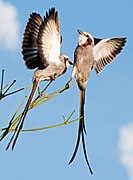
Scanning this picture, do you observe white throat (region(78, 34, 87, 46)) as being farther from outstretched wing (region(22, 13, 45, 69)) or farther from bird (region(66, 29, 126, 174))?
outstretched wing (region(22, 13, 45, 69))

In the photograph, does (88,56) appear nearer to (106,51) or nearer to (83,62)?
(83,62)

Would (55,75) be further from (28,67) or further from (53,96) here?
(53,96)

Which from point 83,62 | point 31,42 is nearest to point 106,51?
point 83,62

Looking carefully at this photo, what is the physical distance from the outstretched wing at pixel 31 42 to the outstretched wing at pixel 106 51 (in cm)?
47

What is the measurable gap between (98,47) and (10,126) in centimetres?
219

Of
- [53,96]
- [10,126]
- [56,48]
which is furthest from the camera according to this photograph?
[56,48]

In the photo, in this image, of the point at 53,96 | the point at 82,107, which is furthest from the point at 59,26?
the point at 53,96

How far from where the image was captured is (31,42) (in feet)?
10.1

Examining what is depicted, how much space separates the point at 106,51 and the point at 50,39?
835 millimetres

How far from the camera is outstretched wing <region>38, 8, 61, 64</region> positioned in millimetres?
2887

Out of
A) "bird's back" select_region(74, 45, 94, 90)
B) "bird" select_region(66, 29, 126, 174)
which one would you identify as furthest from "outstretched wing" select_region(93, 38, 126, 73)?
"bird's back" select_region(74, 45, 94, 90)

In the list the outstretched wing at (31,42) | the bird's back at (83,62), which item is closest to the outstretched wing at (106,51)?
the bird's back at (83,62)

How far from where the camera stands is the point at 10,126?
1.77 m

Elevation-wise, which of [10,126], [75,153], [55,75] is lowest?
[75,153]
